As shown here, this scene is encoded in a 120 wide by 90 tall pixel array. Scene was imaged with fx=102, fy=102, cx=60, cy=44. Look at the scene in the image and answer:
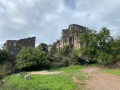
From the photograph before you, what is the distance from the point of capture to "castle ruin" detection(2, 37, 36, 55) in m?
21.2

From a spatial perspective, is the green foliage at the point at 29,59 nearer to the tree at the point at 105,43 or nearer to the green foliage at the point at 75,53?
the green foliage at the point at 75,53

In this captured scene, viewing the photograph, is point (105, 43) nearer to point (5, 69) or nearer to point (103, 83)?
point (103, 83)

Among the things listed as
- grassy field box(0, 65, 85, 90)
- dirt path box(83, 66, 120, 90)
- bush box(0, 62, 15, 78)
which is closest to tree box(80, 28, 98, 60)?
dirt path box(83, 66, 120, 90)

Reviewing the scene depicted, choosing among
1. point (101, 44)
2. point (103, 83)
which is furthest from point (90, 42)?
point (103, 83)

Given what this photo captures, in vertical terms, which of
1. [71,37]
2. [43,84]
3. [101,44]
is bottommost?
[43,84]

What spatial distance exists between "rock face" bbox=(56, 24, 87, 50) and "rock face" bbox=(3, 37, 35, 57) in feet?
52.1

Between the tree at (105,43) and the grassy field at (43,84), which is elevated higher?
the tree at (105,43)

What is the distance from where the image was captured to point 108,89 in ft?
19.4

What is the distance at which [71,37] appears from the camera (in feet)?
127

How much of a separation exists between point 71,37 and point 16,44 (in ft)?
70.0

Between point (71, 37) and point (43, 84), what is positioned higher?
point (71, 37)

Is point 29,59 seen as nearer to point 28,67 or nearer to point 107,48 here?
point 28,67

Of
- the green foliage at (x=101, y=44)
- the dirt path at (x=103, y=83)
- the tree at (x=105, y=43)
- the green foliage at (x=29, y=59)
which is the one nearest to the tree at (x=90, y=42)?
the green foliage at (x=101, y=44)

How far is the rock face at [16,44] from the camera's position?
21044mm
